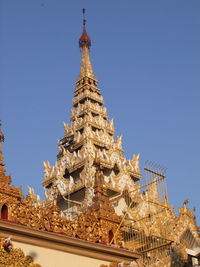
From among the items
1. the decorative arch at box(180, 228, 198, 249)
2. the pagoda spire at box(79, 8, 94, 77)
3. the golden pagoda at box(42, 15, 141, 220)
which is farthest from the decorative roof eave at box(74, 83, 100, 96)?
the decorative arch at box(180, 228, 198, 249)

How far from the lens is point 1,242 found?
11.5 meters

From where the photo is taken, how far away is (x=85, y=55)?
44.0 m

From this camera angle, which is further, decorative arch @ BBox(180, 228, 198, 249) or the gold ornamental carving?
decorative arch @ BBox(180, 228, 198, 249)

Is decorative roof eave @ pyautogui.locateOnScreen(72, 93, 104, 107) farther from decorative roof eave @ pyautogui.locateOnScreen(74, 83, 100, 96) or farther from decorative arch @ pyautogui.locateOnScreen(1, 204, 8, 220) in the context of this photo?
decorative arch @ pyautogui.locateOnScreen(1, 204, 8, 220)

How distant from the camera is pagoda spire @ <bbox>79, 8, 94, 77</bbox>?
42.7 metres

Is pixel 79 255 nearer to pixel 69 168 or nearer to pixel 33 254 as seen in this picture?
pixel 33 254

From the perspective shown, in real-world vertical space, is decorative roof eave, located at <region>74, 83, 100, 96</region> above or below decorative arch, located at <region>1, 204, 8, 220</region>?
above

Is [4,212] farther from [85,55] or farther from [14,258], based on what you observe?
[85,55]

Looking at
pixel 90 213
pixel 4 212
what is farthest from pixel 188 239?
pixel 4 212

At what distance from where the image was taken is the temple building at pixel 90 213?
40.4 ft

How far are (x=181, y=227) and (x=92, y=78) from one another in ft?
63.3

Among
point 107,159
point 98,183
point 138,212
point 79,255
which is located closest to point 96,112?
point 107,159

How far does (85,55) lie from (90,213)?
30582 millimetres

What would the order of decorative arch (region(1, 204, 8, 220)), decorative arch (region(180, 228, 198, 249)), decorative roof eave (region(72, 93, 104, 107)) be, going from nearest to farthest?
decorative arch (region(1, 204, 8, 220)), decorative arch (region(180, 228, 198, 249)), decorative roof eave (region(72, 93, 104, 107))
